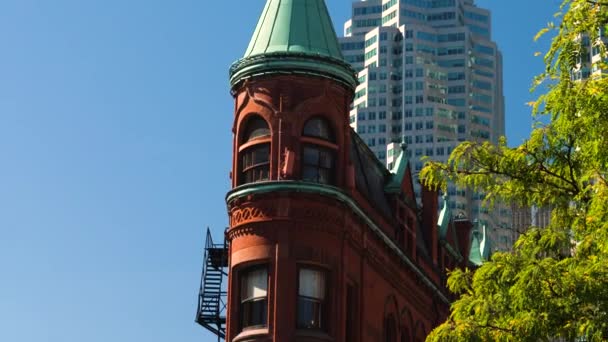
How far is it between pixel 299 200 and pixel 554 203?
16.8m

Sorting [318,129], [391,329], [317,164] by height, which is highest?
[318,129]

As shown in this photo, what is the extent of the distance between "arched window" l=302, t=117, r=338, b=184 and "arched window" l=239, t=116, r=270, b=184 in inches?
48.6

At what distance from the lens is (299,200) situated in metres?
45.2

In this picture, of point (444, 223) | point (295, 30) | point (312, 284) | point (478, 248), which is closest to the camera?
point (312, 284)

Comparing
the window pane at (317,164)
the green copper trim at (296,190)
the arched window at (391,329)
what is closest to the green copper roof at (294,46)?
the window pane at (317,164)

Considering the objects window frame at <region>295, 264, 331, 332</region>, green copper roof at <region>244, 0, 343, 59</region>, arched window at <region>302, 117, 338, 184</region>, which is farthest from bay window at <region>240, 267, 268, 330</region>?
green copper roof at <region>244, 0, 343, 59</region>

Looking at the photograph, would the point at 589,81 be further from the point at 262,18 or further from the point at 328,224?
the point at 262,18

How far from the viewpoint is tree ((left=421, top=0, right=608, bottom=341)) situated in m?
26.3

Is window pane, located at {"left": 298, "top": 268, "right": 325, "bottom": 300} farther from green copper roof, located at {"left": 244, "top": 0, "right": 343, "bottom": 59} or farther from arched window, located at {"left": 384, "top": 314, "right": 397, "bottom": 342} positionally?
green copper roof, located at {"left": 244, "top": 0, "right": 343, "bottom": 59}

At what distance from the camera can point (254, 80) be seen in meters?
46.5

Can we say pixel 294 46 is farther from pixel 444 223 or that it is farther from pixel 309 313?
pixel 444 223

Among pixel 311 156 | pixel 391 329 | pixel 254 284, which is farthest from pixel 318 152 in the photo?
pixel 391 329

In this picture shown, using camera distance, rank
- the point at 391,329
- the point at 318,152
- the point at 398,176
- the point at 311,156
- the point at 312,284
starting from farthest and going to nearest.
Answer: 1. the point at 398,176
2. the point at 391,329
3. the point at 318,152
4. the point at 311,156
5. the point at 312,284

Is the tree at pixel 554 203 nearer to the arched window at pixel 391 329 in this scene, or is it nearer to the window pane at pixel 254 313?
the window pane at pixel 254 313
